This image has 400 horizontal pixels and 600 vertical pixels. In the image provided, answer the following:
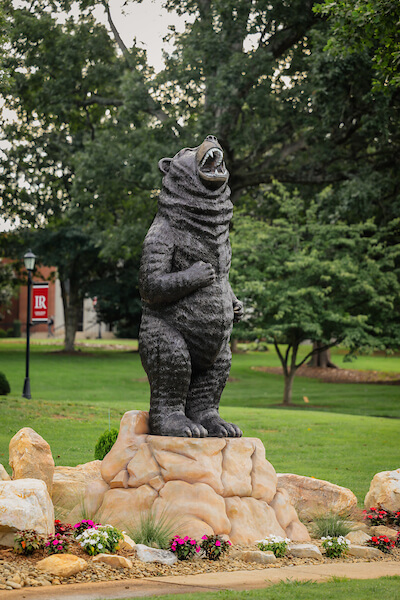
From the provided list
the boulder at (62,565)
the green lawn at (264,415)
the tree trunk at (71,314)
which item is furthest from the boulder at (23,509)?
the tree trunk at (71,314)

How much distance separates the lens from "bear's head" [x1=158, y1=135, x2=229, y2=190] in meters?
6.67

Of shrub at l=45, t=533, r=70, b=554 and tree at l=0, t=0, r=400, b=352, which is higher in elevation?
tree at l=0, t=0, r=400, b=352

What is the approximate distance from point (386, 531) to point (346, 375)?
25.2 metres

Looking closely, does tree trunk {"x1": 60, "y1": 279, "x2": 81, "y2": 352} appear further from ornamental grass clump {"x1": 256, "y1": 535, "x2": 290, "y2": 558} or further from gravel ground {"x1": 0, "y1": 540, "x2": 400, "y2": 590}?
gravel ground {"x1": 0, "y1": 540, "x2": 400, "y2": 590}

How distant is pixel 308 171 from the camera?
23.5 m

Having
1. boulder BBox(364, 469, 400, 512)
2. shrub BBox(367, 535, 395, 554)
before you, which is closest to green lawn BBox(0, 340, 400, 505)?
boulder BBox(364, 469, 400, 512)

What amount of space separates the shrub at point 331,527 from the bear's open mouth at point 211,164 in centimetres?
343

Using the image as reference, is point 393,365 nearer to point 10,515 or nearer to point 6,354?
point 6,354

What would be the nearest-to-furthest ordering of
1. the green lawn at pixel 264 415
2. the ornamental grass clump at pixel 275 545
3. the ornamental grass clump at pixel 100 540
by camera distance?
the ornamental grass clump at pixel 100 540
the ornamental grass clump at pixel 275 545
the green lawn at pixel 264 415

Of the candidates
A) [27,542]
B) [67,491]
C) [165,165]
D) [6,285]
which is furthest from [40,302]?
[6,285]

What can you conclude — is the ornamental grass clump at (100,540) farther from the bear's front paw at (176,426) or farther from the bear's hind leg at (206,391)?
the bear's hind leg at (206,391)

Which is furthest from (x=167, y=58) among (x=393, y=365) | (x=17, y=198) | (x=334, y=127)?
(x=393, y=365)

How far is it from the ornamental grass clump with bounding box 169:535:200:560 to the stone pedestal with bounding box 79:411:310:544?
0.93 feet

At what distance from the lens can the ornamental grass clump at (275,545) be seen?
→ 229 inches
